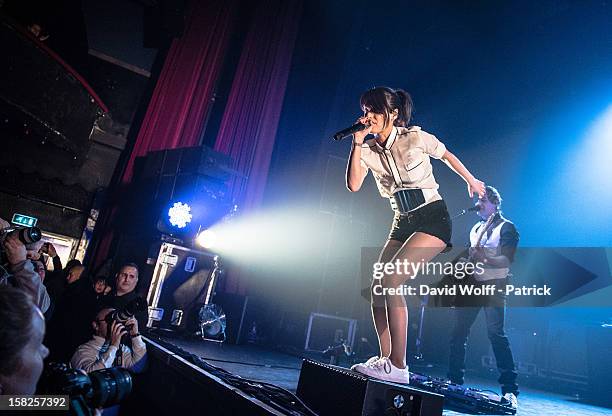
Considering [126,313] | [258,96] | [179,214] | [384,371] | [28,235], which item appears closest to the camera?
[384,371]

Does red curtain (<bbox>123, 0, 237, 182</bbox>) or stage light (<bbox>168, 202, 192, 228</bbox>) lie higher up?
red curtain (<bbox>123, 0, 237, 182</bbox>)

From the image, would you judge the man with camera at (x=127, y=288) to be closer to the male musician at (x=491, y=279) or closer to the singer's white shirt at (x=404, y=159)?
the singer's white shirt at (x=404, y=159)

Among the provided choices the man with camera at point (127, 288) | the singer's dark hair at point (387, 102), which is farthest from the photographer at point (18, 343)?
the man with camera at point (127, 288)

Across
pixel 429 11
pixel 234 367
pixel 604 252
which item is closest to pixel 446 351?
pixel 604 252

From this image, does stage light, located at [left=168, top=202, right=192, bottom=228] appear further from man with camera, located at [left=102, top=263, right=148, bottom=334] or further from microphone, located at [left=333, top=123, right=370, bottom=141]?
microphone, located at [left=333, top=123, right=370, bottom=141]

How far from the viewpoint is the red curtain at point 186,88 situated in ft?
20.8

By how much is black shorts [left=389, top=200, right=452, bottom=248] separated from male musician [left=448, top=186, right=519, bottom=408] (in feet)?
6.97

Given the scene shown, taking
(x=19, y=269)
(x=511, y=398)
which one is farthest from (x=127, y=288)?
(x=511, y=398)

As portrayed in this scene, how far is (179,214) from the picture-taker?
5.05 m

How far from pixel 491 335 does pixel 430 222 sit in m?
2.44

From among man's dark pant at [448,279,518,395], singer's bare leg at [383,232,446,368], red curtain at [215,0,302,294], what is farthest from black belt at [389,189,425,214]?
red curtain at [215,0,302,294]

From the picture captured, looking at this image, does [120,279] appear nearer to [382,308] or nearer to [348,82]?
[382,308]

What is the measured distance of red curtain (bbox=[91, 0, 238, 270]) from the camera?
633cm

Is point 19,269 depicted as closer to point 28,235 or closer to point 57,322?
point 28,235
